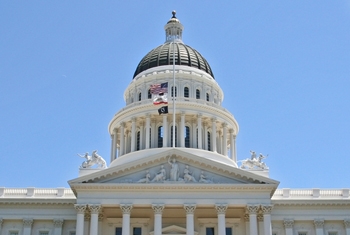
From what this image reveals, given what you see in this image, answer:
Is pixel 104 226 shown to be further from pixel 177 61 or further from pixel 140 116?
pixel 177 61

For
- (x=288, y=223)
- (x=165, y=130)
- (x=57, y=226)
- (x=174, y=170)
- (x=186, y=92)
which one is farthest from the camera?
(x=186, y=92)

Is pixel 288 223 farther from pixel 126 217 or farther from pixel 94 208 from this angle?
pixel 94 208

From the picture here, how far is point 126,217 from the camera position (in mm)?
A: 46062

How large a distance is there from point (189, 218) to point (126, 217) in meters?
4.88

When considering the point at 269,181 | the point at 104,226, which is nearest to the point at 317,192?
the point at 269,181

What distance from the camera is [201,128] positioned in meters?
61.6

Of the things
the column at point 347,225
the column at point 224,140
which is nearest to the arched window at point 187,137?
the column at point 224,140

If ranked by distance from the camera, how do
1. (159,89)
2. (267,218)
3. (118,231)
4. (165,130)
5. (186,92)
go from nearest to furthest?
→ (267,218), (118,231), (159,89), (165,130), (186,92)

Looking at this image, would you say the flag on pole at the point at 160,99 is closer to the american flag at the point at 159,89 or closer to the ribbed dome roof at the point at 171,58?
the american flag at the point at 159,89

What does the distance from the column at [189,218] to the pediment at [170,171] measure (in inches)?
74.5

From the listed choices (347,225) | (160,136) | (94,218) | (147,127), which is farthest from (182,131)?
(347,225)

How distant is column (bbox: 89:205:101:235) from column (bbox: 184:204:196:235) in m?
6.85

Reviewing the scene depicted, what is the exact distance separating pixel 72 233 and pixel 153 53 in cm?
2550

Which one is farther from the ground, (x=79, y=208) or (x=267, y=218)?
(x=79, y=208)
